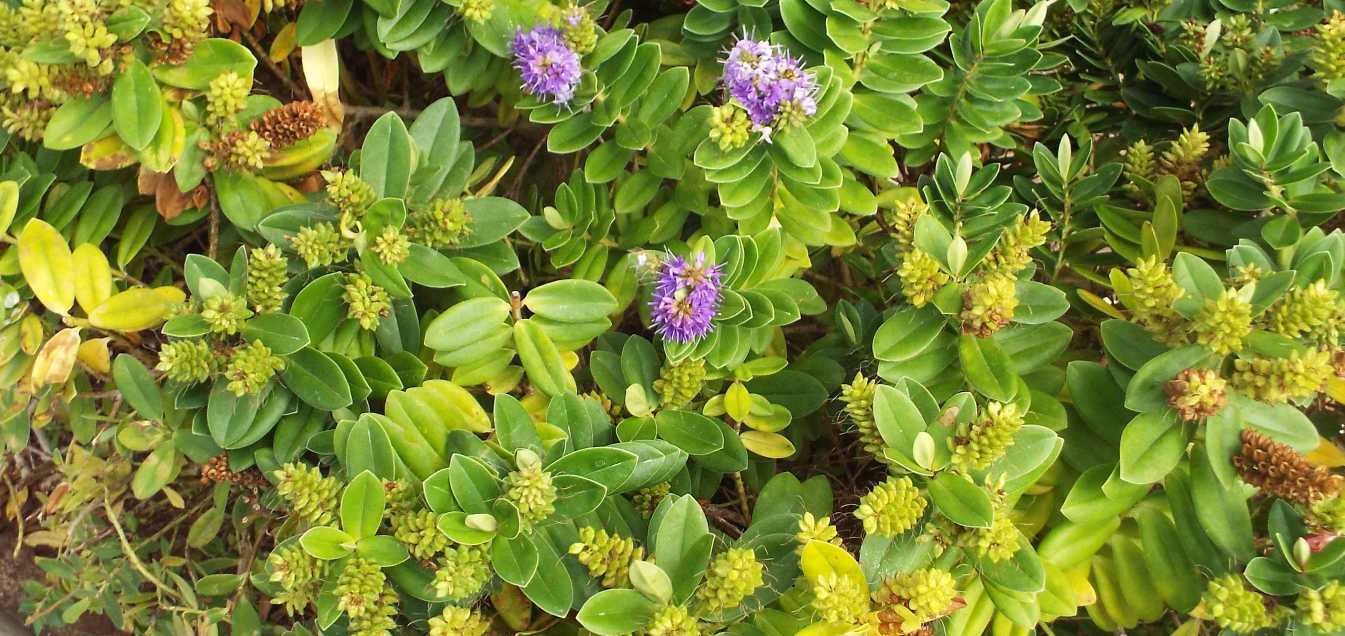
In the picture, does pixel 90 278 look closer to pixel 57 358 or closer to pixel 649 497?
pixel 57 358

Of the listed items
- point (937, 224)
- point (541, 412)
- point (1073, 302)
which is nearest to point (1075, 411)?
point (1073, 302)

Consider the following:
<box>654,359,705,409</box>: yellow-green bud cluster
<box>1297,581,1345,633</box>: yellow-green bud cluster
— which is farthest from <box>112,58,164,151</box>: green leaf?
<box>1297,581,1345,633</box>: yellow-green bud cluster

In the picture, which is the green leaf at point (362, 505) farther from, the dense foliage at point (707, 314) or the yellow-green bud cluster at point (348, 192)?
the yellow-green bud cluster at point (348, 192)

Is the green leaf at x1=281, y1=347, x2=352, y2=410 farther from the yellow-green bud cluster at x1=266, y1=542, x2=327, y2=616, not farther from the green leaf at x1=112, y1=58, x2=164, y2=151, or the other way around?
the green leaf at x1=112, y1=58, x2=164, y2=151

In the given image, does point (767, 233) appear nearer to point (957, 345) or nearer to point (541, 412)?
point (957, 345)

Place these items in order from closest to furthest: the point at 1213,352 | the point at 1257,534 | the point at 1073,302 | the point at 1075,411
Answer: the point at 1213,352 < the point at 1257,534 < the point at 1075,411 < the point at 1073,302

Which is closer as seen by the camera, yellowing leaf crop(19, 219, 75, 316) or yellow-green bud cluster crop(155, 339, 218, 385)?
yellow-green bud cluster crop(155, 339, 218, 385)
